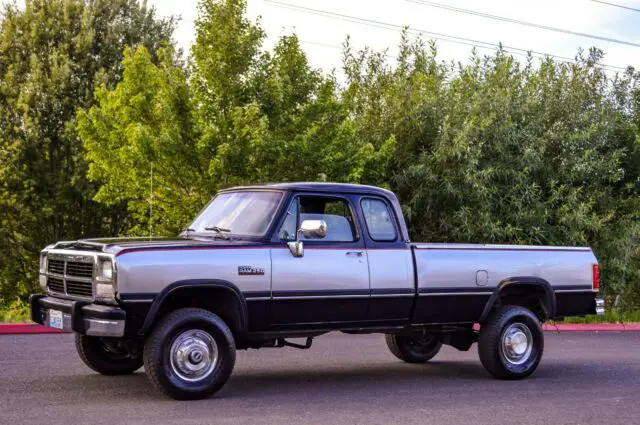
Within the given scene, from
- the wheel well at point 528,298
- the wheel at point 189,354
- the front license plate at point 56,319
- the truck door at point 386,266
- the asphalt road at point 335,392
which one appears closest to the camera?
the asphalt road at point 335,392

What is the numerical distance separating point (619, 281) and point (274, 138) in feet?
30.1

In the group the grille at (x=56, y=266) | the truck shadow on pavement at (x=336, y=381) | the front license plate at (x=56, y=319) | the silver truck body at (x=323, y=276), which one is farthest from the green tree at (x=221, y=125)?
the front license plate at (x=56, y=319)

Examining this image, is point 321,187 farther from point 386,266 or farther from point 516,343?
point 516,343

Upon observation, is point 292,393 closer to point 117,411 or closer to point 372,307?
point 372,307

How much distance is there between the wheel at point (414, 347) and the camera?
37.7 feet

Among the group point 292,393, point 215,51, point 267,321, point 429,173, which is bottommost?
A: point 292,393

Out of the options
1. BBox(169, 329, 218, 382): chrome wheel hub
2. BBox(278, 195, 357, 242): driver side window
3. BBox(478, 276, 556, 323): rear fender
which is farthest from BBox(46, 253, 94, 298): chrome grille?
BBox(478, 276, 556, 323): rear fender

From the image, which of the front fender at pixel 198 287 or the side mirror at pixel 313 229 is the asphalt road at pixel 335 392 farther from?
the side mirror at pixel 313 229

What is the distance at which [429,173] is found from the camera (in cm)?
2234

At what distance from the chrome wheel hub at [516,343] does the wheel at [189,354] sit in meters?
3.28

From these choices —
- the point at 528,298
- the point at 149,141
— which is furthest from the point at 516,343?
the point at 149,141

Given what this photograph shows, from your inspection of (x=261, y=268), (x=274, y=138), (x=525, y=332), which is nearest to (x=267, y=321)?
(x=261, y=268)

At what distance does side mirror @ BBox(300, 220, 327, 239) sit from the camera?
28.6ft

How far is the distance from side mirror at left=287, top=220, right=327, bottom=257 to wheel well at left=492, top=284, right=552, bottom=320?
2419mm
